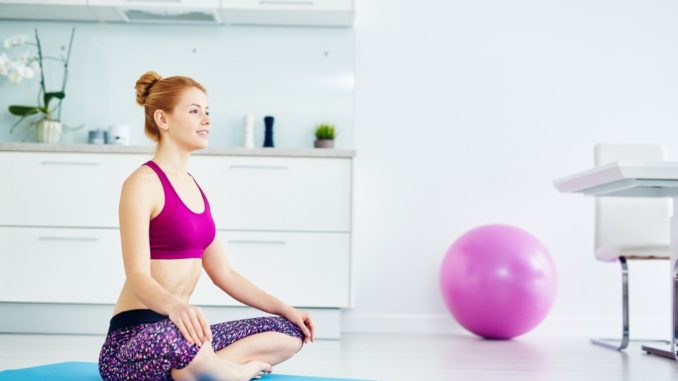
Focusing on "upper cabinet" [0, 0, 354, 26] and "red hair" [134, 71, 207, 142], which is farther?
"upper cabinet" [0, 0, 354, 26]

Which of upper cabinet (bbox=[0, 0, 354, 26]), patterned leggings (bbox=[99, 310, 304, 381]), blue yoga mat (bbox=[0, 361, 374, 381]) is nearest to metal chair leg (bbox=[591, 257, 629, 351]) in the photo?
blue yoga mat (bbox=[0, 361, 374, 381])

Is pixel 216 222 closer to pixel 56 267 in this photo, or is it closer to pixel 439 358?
pixel 56 267

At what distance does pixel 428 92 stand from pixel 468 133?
0.33 meters

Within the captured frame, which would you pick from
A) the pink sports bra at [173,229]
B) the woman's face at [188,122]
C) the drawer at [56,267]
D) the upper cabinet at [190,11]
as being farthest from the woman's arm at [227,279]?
the upper cabinet at [190,11]

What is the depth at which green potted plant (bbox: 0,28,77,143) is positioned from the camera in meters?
4.16

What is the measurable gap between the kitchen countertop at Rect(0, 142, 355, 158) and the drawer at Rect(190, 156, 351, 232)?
3 cm

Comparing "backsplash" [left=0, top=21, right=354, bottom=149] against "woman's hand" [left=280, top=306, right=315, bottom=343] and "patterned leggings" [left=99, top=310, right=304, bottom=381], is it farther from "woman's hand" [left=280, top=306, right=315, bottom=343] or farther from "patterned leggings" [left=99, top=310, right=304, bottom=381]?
"patterned leggings" [left=99, top=310, right=304, bottom=381]

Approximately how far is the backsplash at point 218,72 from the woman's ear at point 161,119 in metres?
2.27

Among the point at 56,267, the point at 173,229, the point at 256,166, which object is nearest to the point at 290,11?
the point at 256,166

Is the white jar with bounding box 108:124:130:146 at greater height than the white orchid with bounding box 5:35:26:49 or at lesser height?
lesser

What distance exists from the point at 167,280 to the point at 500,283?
6.89 ft

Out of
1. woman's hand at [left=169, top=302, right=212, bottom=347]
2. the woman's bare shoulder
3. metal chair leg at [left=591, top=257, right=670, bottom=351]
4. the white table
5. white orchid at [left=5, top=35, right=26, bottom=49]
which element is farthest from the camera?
white orchid at [left=5, top=35, right=26, bottom=49]

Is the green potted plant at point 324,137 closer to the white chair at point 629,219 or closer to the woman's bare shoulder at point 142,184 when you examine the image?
the white chair at point 629,219

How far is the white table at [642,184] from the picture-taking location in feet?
9.55
